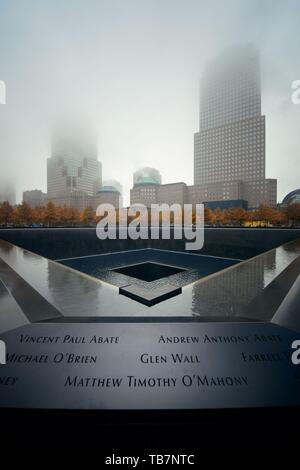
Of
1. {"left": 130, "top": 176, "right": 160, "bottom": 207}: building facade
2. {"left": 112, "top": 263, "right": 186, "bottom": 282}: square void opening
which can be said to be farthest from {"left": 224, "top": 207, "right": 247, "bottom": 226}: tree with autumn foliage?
{"left": 130, "top": 176, "right": 160, "bottom": 207}: building facade

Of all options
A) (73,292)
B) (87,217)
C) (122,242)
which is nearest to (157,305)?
(73,292)

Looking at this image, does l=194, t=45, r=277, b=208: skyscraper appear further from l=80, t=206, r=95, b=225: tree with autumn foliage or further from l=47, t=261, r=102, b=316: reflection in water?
l=47, t=261, r=102, b=316: reflection in water

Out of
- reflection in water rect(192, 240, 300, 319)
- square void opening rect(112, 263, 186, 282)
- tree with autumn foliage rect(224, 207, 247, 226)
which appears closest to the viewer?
reflection in water rect(192, 240, 300, 319)

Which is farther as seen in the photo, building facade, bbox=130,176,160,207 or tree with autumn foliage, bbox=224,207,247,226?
building facade, bbox=130,176,160,207

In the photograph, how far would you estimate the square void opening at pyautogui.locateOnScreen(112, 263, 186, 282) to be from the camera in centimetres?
1808

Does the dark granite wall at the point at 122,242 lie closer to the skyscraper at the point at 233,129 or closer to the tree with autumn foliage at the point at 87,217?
the tree with autumn foliage at the point at 87,217

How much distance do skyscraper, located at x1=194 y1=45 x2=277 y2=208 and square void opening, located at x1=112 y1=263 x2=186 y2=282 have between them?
94.7 meters

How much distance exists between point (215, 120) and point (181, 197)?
4896 cm

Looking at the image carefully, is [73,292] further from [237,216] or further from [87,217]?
[237,216]

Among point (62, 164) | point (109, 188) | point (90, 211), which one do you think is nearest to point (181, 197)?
point (109, 188)

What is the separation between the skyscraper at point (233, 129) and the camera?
350ft

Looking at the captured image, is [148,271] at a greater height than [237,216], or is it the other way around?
[237,216]

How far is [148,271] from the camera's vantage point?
20172 mm

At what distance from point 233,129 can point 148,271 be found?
387ft
